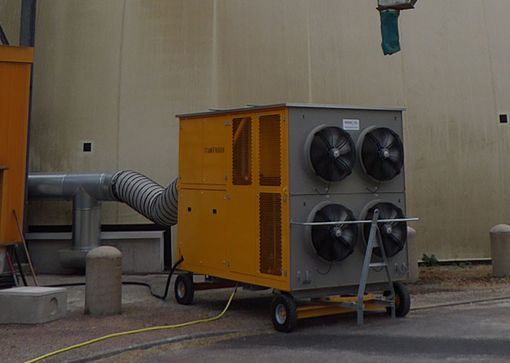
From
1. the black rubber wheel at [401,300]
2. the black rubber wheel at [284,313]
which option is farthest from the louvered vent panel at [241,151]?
the black rubber wheel at [401,300]

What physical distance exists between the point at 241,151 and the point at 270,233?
1404 millimetres

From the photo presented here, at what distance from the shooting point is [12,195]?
10109 millimetres

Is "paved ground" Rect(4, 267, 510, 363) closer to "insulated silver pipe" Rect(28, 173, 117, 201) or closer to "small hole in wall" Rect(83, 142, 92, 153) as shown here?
"insulated silver pipe" Rect(28, 173, 117, 201)

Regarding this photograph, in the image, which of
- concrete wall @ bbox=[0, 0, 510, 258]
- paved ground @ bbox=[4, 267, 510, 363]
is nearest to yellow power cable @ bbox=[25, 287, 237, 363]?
paved ground @ bbox=[4, 267, 510, 363]

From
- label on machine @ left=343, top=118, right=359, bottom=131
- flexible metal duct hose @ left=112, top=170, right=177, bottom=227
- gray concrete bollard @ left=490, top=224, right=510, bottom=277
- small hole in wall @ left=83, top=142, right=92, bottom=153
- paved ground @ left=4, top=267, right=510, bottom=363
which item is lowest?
paved ground @ left=4, top=267, right=510, bottom=363

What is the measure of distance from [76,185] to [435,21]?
401 inches

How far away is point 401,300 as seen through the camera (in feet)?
30.5

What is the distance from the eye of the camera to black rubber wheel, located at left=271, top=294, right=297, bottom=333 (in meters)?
8.33

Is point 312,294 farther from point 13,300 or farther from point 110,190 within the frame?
point 110,190

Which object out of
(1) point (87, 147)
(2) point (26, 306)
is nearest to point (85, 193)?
(1) point (87, 147)

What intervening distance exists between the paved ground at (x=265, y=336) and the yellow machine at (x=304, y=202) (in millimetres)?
469

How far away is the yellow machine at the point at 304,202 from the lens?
8547 millimetres

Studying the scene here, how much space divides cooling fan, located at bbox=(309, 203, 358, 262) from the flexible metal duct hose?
3.58 metres

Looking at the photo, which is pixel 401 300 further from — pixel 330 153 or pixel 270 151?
pixel 270 151
